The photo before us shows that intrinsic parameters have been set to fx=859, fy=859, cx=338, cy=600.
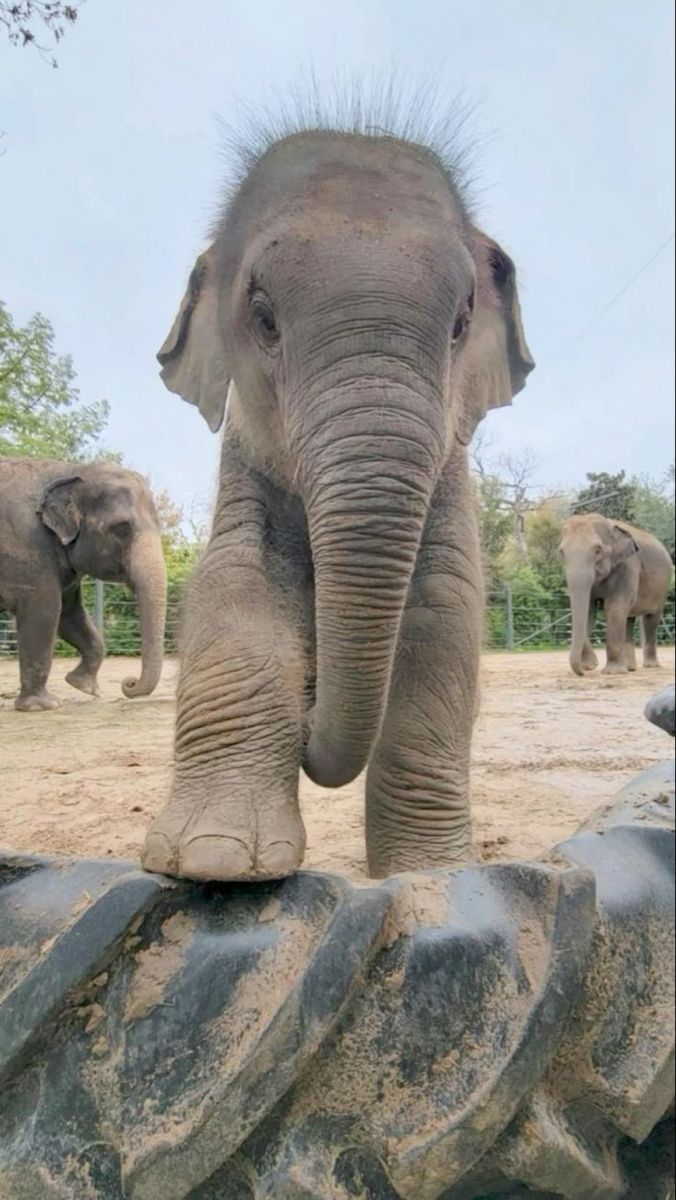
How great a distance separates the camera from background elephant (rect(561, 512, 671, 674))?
0.99 meters

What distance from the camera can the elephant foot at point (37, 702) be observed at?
1.08m

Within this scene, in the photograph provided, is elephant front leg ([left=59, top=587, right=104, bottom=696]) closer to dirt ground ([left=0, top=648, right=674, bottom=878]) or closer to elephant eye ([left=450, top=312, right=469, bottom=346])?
dirt ground ([left=0, top=648, right=674, bottom=878])

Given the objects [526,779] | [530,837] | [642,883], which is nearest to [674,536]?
[642,883]

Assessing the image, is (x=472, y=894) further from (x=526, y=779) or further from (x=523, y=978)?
(x=526, y=779)

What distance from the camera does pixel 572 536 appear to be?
106 cm

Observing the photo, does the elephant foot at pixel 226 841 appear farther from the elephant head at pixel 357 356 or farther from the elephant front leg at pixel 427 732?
the elephant front leg at pixel 427 732

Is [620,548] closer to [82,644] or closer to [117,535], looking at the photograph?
[82,644]

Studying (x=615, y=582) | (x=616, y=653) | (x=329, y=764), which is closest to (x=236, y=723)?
(x=329, y=764)

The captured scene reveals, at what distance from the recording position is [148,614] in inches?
73.6

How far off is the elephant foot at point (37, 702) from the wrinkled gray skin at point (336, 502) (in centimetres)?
20

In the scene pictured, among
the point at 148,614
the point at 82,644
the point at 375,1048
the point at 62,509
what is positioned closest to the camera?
the point at 375,1048

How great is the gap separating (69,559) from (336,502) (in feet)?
5.89

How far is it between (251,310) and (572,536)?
1.59 ft

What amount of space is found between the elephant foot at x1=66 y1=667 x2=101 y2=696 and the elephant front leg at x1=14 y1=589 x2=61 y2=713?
0.35m
